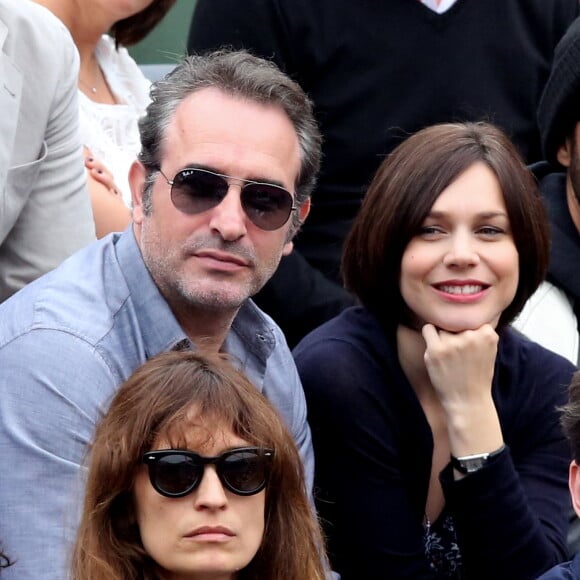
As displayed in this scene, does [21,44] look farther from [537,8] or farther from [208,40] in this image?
[537,8]

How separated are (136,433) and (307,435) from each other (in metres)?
0.94

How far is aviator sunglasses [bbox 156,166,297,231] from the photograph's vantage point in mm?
3018

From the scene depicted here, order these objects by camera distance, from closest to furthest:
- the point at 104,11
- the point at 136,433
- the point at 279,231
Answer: the point at 136,433, the point at 279,231, the point at 104,11

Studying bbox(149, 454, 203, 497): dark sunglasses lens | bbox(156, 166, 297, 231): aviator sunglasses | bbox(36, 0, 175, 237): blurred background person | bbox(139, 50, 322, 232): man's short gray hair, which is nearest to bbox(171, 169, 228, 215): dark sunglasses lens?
bbox(156, 166, 297, 231): aviator sunglasses

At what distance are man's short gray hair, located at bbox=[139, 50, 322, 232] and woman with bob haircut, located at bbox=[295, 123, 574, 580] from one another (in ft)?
0.71

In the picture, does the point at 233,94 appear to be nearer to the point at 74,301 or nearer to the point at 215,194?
the point at 215,194

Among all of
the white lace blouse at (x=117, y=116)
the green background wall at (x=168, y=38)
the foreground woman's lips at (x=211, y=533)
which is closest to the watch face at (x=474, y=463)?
the foreground woman's lips at (x=211, y=533)

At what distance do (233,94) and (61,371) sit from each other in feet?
2.70

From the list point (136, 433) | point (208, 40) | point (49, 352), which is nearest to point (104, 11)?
point (208, 40)

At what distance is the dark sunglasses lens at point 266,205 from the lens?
304 centimetres

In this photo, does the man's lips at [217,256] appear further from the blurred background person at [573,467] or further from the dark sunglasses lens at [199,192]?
the blurred background person at [573,467]

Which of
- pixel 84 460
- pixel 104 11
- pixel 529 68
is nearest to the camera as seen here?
pixel 84 460

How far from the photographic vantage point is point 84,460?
2627mm

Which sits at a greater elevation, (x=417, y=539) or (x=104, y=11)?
(x=104, y=11)
